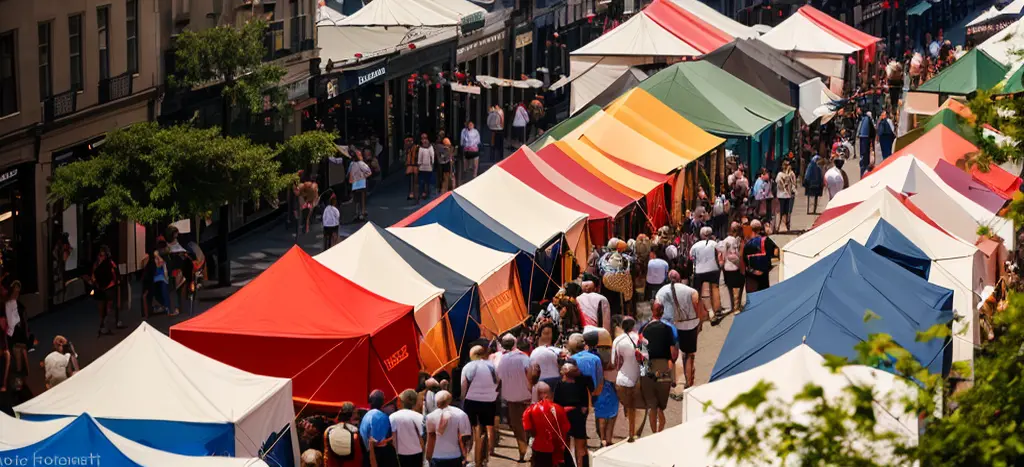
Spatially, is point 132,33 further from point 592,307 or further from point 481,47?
point 481,47

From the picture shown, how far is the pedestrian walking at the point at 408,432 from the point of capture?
15477 mm

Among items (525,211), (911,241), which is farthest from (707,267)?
(911,241)

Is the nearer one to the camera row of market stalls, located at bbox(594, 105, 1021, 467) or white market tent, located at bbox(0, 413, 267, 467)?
white market tent, located at bbox(0, 413, 267, 467)

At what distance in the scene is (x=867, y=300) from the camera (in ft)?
58.2

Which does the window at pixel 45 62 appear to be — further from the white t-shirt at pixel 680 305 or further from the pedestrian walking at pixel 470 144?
the pedestrian walking at pixel 470 144

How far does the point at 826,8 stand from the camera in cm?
6994

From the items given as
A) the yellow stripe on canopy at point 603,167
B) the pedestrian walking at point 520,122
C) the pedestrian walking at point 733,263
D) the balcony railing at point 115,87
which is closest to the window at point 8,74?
the balcony railing at point 115,87

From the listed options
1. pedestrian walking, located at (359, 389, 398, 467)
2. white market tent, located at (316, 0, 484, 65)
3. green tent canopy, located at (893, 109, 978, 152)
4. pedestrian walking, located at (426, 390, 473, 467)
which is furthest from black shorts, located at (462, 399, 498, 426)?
white market tent, located at (316, 0, 484, 65)

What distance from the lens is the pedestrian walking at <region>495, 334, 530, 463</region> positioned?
56.7ft

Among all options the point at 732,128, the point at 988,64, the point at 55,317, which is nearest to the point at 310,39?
the point at 732,128

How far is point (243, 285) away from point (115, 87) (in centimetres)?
357

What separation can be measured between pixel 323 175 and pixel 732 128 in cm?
764

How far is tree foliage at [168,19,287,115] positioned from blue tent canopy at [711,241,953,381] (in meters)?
11.0

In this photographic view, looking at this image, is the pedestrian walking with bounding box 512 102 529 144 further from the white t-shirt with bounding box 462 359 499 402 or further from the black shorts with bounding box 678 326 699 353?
the white t-shirt with bounding box 462 359 499 402
